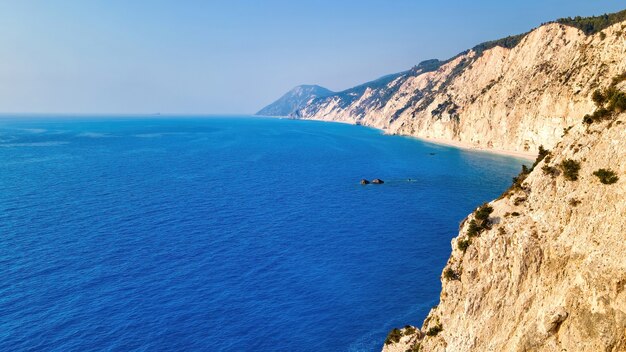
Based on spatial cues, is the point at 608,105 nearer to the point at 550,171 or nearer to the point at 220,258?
the point at 550,171

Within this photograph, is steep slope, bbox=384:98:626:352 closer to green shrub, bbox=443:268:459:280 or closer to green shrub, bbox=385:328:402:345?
green shrub, bbox=443:268:459:280

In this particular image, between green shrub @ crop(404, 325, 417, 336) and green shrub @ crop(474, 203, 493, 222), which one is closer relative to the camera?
green shrub @ crop(474, 203, 493, 222)

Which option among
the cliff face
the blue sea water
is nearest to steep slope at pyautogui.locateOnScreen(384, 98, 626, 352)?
the blue sea water

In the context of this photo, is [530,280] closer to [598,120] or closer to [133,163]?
[598,120]

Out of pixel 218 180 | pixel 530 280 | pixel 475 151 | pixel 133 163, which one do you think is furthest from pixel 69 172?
pixel 475 151

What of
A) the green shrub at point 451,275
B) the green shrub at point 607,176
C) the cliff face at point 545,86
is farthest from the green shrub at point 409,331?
the cliff face at point 545,86
